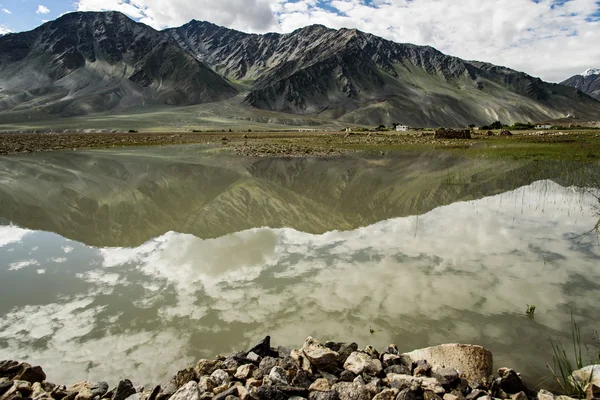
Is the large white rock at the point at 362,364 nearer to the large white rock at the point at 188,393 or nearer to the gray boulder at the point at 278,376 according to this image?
the gray boulder at the point at 278,376

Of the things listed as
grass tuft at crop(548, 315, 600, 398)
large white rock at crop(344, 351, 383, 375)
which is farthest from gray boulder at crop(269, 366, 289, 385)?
grass tuft at crop(548, 315, 600, 398)

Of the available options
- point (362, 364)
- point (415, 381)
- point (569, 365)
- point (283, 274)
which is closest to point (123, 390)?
point (362, 364)

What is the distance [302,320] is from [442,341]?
221cm

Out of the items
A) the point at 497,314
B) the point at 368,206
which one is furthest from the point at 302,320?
the point at 368,206

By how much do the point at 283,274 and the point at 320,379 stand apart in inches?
140

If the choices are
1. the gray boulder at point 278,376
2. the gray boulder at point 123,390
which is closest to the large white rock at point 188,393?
the gray boulder at point 123,390

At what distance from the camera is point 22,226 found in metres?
12.4

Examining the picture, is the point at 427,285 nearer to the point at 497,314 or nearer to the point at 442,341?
the point at 497,314

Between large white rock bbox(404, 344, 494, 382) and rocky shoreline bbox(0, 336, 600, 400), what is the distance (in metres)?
0.01

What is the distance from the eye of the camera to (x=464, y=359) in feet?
16.3

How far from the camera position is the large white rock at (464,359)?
4.87 metres

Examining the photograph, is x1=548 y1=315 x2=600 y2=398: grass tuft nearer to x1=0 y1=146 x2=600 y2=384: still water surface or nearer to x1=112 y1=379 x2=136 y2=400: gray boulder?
x1=0 y1=146 x2=600 y2=384: still water surface

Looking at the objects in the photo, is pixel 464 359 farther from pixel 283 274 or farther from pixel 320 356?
pixel 283 274

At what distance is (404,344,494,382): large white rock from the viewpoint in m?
4.87
